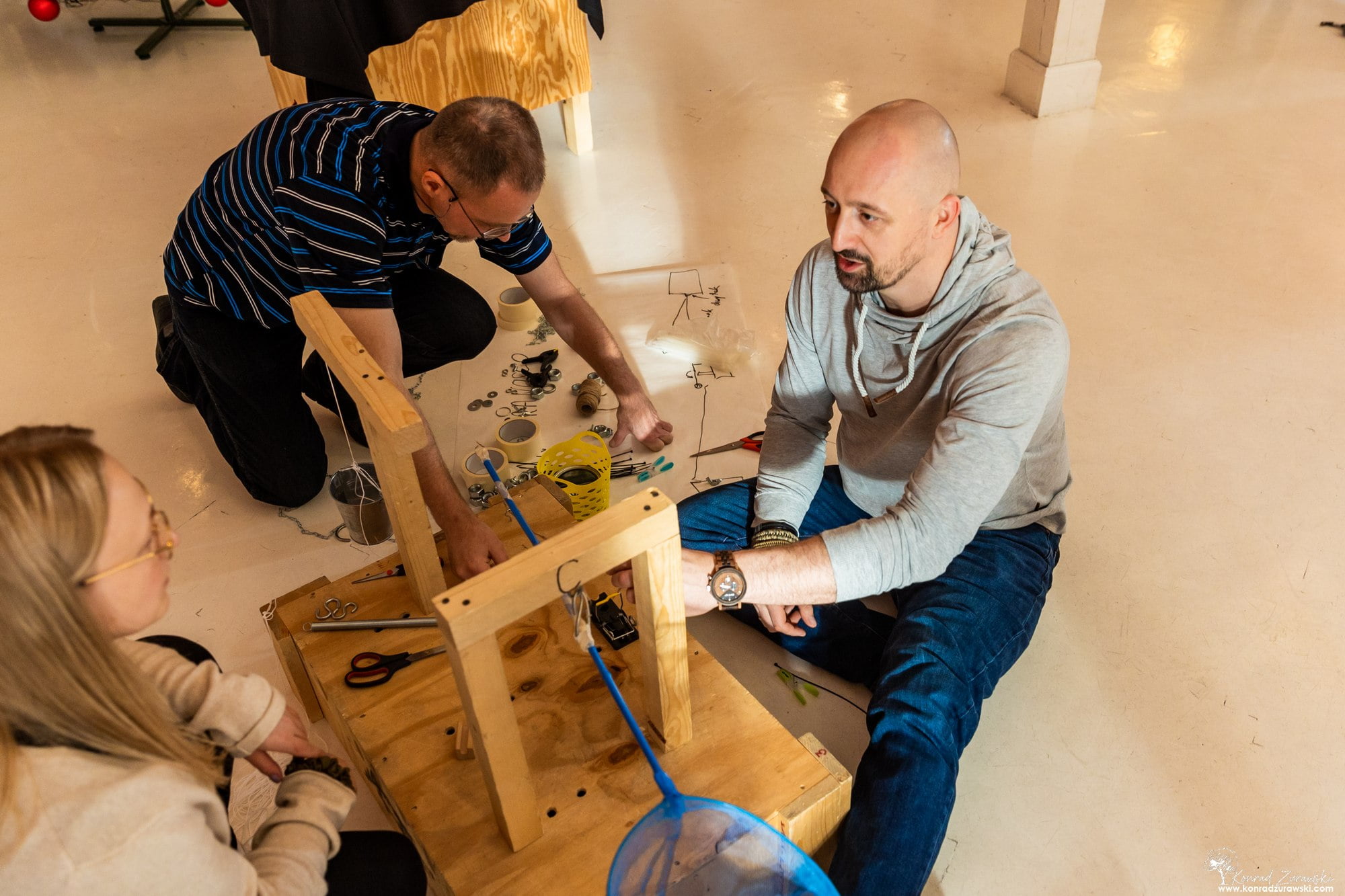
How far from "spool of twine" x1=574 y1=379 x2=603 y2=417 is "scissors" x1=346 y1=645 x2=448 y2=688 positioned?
1.06m

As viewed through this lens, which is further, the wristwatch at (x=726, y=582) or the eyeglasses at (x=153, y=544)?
the wristwatch at (x=726, y=582)

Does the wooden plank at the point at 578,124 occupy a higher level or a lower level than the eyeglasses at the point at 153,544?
lower

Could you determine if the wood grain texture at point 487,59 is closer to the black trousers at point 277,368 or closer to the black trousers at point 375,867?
the black trousers at point 277,368

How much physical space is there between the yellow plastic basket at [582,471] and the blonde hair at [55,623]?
120 cm

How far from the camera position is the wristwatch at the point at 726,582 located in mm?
1520

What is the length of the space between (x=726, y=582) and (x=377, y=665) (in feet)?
2.02

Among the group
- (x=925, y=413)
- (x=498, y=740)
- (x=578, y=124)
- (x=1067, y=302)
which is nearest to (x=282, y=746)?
(x=498, y=740)

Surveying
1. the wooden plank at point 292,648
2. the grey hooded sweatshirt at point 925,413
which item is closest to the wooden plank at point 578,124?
the grey hooded sweatshirt at point 925,413

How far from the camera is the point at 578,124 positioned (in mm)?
3768

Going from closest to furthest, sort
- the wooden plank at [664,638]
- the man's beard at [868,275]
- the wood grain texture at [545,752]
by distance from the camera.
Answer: the wooden plank at [664,638] < the wood grain texture at [545,752] < the man's beard at [868,275]

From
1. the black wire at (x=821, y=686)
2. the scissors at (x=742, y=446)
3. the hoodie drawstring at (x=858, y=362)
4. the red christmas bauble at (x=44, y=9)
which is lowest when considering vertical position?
the black wire at (x=821, y=686)

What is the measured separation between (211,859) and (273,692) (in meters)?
0.36

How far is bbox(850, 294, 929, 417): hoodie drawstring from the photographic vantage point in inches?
66.6

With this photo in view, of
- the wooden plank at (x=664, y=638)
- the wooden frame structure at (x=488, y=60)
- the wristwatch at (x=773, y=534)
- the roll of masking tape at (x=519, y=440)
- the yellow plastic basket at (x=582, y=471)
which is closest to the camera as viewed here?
the wooden plank at (x=664, y=638)
